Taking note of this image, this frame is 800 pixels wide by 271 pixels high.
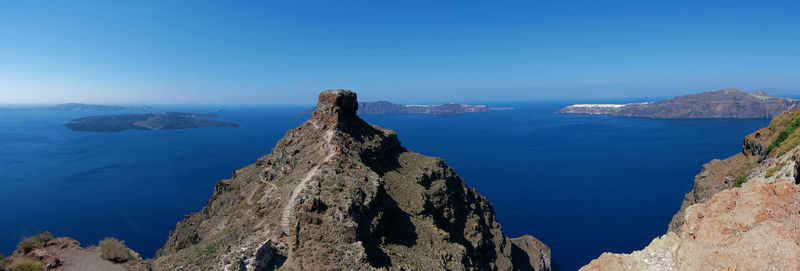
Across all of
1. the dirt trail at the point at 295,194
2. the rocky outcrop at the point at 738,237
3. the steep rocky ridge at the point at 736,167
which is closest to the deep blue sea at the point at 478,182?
the steep rocky ridge at the point at 736,167

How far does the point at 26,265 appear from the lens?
21.6 metres

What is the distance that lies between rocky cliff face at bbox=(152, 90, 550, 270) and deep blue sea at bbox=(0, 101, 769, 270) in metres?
32.6

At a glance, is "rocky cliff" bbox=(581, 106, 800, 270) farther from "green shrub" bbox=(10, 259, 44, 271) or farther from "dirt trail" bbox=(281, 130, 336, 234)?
"green shrub" bbox=(10, 259, 44, 271)

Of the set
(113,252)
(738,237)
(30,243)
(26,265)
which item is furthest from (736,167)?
(30,243)

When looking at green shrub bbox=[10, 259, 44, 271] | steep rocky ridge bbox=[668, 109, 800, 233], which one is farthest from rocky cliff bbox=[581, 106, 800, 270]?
green shrub bbox=[10, 259, 44, 271]

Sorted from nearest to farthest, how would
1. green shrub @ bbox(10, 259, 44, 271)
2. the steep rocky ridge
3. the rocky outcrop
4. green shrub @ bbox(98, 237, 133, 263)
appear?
1. the rocky outcrop
2. green shrub @ bbox(10, 259, 44, 271)
3. green shrub @ bbox(98, 237, 133, 263)
4. the steep rocky ridge

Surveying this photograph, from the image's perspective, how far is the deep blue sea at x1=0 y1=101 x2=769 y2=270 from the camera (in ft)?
231

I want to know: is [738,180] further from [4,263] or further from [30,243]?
[4,263]

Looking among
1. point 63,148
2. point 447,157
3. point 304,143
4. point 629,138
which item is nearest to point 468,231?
point 304,143

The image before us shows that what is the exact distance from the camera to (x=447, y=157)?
454 ft

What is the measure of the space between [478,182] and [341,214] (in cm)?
8539

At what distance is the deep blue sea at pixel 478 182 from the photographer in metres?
70.3

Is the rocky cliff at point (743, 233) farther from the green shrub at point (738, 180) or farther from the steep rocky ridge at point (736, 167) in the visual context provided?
the steep rocky ridge at point (736, 167)

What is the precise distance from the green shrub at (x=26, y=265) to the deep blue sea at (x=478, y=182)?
47.4 m
